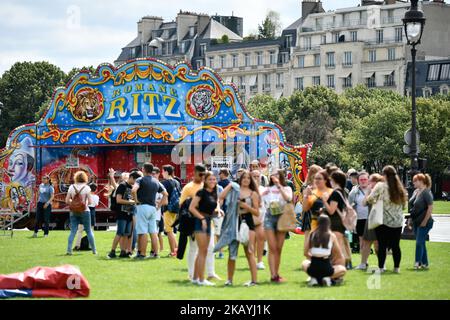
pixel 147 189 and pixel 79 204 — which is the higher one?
pixel 147 189

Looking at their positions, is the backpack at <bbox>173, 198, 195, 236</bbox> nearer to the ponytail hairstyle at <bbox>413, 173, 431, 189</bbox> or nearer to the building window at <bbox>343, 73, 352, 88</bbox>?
the ponytail hairstyle at <bbox>413, 173, 431, 189</bbox>

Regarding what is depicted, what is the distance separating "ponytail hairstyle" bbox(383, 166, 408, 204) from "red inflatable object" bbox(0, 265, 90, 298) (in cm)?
596

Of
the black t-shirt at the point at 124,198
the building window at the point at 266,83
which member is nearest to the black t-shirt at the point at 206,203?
the black t-shirt at the point at 124,198

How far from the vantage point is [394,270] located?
19.8 meters

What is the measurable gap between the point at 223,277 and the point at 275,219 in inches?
60.1

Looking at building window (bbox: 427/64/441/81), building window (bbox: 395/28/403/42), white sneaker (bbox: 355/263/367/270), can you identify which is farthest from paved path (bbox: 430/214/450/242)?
building window (bbox: 395/28/403/42)

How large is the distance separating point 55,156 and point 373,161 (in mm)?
47687

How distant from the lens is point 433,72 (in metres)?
99.3

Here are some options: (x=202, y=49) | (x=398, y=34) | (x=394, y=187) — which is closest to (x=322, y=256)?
(x=394, y=187)

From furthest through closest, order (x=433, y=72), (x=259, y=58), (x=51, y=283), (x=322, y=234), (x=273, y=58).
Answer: (x=259, y=58) < (x=273, y=58) < (x=433, y=72) < (x=322, y=234) < (x=51, y=283)

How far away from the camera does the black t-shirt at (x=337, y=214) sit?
1861cm

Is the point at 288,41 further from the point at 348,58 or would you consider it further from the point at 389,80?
the point at 389,80

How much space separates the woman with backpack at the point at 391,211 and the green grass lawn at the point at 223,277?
15.7 inches

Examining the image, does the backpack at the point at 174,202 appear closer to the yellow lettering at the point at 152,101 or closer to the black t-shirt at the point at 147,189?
the black t-shirt at the point at 147,189
